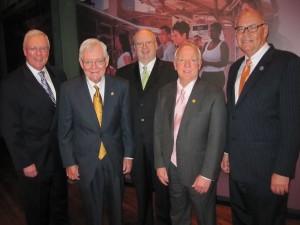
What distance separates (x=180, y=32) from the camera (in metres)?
3.50

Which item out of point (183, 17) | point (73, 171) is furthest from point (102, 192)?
point (183, 17)

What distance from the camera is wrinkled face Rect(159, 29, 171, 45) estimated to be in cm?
361

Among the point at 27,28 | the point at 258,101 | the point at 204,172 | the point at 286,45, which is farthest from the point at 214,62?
the point at 27,28

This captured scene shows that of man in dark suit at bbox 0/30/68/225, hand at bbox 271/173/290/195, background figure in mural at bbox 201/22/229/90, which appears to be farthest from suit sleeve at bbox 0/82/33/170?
background figure in mural at bbox 201/22/229/90

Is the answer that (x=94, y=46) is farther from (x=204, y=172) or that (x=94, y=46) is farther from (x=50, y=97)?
(x=204, y=172)

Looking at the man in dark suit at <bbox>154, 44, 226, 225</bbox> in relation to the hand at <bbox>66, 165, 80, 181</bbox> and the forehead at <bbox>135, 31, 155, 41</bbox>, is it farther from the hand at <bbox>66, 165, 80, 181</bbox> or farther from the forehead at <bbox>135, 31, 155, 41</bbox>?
the hand at <bbox>66, 165, 80, 181</bbox>

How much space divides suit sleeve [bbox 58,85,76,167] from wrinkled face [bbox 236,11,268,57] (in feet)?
4.73

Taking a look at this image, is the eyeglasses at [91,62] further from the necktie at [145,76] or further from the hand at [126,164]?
the hand at [126,164]

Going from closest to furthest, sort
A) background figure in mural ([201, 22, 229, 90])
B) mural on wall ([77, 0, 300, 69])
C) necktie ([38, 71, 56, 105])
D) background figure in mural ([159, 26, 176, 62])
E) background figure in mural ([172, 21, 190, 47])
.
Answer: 1. necktie ([38, 71, 56, 105])
2. mural on wall ([77, 0, 300, 69])
3. background figure in mural ([201, 22, 229, 90])
4. background figure in mural ([172, 21, 190, 47])
5. background figure in mural ([159, 26, 176, 62])

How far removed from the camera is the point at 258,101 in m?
1.92

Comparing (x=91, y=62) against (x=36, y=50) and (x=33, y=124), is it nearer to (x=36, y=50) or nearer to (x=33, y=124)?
(x=36, y=50)

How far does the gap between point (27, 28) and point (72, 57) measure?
6.48ft

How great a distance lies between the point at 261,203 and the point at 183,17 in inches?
94.7

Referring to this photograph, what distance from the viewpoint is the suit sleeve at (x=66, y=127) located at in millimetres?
2191
